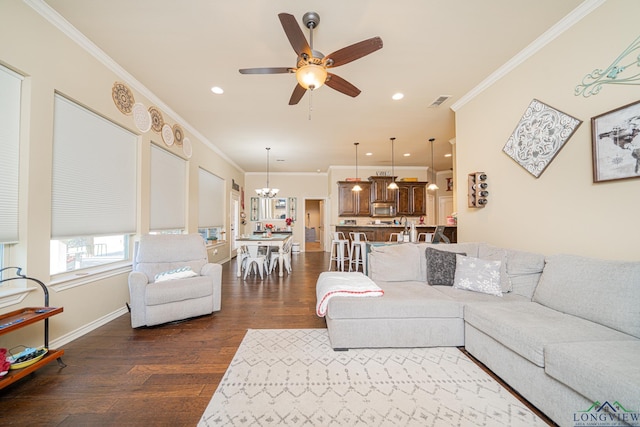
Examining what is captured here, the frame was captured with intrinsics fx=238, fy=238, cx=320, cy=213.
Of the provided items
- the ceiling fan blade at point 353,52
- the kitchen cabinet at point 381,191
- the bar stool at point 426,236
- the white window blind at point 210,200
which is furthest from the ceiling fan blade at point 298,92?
the kitchen cabinet at point 381,191

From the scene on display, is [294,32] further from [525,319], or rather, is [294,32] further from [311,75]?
[525,319]

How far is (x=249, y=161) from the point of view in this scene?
7465 millimetres

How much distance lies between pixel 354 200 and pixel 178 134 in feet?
17.4

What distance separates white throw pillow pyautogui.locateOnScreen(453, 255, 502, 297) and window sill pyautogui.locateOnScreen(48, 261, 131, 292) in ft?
12.7

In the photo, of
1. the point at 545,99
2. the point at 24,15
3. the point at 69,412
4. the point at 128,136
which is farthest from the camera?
the point at 128,136

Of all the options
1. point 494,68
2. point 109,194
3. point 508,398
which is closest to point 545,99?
point 494,68

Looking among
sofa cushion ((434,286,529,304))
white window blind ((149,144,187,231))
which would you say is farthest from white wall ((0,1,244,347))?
sofa cushion ((434,286,529,304))

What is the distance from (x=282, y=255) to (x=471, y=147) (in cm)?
390

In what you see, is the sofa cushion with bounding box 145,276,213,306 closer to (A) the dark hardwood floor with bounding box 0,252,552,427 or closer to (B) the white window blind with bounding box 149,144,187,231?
(A) the dark hardwood floor with bounding box 0,252,552,427

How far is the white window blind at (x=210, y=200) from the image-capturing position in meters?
5.30

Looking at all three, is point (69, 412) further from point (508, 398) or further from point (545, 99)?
point (545, 99)

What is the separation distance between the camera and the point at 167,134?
12.8 feet

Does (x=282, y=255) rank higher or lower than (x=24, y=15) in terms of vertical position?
lower

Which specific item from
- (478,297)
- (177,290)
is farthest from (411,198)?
(177,290)
